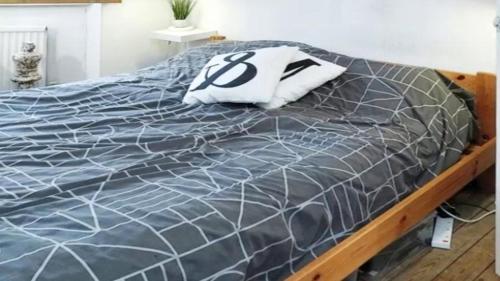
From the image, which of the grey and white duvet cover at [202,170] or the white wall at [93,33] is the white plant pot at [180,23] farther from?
the grey and white duvet cover at [202,170]

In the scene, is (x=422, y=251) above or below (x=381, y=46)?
below

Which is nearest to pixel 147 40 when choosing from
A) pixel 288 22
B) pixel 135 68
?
pixel 135 68

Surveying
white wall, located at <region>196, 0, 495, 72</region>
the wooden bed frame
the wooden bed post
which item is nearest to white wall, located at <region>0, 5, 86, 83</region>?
white wall, located at <region>196, 0, 495, 72</region>

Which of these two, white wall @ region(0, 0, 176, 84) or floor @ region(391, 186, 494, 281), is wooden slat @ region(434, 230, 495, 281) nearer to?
floor @ region(391, 186, 494, 281)

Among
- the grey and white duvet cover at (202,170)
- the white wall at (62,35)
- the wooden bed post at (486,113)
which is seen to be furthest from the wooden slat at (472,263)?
the white wall at (62,35)

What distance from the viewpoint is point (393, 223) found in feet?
6.75

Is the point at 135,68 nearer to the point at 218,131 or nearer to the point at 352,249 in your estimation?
the point at 218,131

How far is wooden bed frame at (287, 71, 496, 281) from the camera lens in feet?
5.90

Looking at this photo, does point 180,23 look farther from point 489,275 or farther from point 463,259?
point 489,275

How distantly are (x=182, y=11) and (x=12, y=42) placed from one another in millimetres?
1025

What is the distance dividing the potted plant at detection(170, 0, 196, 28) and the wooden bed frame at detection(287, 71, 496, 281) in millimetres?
1697

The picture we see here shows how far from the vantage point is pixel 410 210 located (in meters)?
2.14

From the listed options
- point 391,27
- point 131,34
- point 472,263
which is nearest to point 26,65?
point 131,34

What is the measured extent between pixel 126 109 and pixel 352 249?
3.65ft
